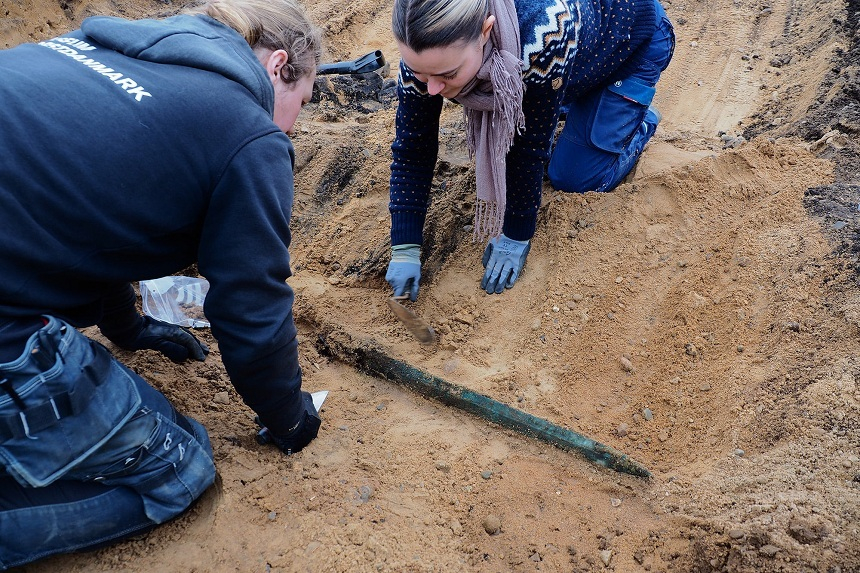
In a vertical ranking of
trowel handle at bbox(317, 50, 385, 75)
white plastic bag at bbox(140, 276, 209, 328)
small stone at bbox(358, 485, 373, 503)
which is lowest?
white plastic bag at bbox(140, 276, 209, 328)

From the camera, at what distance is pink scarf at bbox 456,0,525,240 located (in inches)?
82.6

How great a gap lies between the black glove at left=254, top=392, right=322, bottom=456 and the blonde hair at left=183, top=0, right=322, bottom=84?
1.01 m

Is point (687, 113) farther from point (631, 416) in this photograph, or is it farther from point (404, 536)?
point (404, 536)

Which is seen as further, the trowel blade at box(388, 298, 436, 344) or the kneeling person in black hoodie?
the trowel blade at box(388, 298, 436, 344)

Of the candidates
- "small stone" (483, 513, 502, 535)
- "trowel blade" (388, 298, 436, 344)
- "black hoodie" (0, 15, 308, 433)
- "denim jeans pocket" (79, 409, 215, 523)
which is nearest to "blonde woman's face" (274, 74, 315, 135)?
"black hoodie" (0, 15, 308, 433)

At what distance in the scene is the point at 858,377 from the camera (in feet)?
6.37

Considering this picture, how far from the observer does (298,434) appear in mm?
1997

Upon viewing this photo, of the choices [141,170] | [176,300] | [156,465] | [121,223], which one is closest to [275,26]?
[141,170]

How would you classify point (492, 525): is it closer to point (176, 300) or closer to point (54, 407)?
point (54, 407)

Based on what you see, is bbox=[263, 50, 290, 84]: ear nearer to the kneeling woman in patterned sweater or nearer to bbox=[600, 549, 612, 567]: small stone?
the kneeling woman in patterned sweater

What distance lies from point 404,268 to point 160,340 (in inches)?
39.9

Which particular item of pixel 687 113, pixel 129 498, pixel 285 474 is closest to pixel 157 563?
pixel 129 498

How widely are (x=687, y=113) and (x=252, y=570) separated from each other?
403 cm

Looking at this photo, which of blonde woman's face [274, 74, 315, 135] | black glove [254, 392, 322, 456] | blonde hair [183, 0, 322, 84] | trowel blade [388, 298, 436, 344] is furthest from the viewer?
trowel blade [388, 298, 436, 344]
